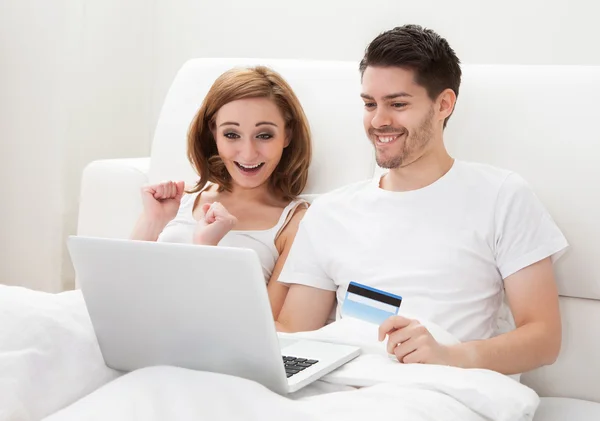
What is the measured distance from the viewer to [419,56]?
67.9 inches

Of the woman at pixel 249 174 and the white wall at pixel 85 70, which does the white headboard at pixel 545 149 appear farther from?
the white wall at pixel 85 70

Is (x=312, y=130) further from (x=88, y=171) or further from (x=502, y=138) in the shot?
(x=88, y=171)

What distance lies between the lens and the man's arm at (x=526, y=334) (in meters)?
1.51

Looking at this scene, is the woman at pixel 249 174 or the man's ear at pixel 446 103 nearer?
the man's ear at pixel 446 103

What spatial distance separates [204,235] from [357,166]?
0.36 m

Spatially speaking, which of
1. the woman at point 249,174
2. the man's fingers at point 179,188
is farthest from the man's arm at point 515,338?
the man's fingers at point 179,188

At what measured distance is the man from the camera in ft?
5.24

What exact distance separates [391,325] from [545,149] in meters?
0.55

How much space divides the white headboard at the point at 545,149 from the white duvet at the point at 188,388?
0.85ft

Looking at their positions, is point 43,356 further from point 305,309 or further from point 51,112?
point 51,112

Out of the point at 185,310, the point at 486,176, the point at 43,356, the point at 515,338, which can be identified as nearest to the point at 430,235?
the point at 486,176

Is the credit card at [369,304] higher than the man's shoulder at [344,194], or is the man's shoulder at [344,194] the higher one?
the man's shoulder at [344,194]

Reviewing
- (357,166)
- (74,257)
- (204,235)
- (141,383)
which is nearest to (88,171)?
(204,235)

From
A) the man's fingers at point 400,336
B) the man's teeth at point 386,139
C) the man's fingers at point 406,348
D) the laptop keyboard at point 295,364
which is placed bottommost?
the laptop keyboard at point 295,364
